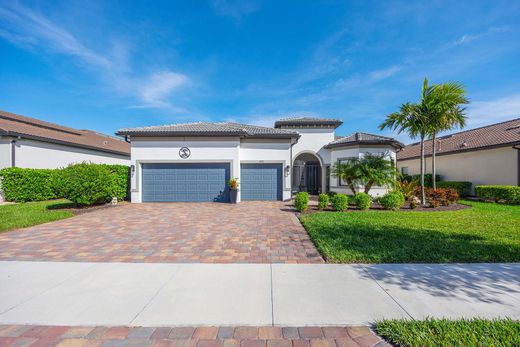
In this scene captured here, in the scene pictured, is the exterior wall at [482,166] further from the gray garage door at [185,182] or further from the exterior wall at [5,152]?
the exterior wall at [5,152]

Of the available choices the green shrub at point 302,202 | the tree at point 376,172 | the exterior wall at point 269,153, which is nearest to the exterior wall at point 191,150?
the exterior wall at point 269,153

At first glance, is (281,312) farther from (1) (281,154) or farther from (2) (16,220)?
(1) (281,154)

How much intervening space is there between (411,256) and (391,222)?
3332mm

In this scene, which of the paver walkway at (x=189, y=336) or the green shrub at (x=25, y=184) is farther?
the green shrub at (x=25, y=184)

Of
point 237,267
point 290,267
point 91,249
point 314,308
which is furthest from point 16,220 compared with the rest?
point 314,308

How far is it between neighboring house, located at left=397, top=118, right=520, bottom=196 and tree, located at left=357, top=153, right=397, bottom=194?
337 inches

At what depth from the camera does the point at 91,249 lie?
504 centimetres

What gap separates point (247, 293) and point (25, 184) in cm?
1625

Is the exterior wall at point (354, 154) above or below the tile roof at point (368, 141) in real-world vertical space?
below

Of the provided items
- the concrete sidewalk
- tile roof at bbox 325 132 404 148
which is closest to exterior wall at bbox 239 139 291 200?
tile roof at bbox 325 132 404 148

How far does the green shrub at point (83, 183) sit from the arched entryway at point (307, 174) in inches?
495

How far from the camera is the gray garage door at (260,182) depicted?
13.4 meters

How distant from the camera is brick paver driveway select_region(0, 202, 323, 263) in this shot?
15.1 feet

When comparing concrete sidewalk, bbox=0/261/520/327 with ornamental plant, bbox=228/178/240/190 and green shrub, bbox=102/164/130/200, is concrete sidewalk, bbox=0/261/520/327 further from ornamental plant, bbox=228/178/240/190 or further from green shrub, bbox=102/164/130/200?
green shrub, bbox=102/164/130/200
